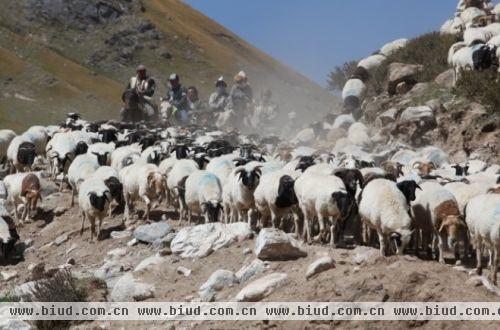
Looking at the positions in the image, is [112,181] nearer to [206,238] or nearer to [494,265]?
[206,238]

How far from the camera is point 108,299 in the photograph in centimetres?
1130

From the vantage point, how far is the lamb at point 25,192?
656 inches

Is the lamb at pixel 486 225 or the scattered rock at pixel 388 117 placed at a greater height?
the scattered rock at pixel 388 117

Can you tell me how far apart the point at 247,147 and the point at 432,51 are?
1148 cm

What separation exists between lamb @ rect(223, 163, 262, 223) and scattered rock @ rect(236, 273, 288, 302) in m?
3.27

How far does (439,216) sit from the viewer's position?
1088 centimetres

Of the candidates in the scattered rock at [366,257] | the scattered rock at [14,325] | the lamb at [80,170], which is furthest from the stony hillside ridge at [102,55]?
the scattered rock at [366,257]

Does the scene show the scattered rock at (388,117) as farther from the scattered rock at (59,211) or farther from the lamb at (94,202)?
the lamb at (94,202)

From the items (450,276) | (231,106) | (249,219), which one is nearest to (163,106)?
→ (231,106)

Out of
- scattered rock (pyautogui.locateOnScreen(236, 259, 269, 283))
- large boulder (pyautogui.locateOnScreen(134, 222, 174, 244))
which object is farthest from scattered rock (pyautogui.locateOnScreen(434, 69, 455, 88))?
scattered rock (pyautogui.locateOnScreen(236, 259, 269, 283))

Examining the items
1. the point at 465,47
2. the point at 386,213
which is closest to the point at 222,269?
the point at 386,213

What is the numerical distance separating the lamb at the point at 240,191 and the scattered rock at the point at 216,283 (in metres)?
2.67

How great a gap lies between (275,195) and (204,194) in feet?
7.11

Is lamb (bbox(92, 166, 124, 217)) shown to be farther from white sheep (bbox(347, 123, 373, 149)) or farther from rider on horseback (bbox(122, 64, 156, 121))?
rider on horseback (bbox(122, 64, 156, 121))
